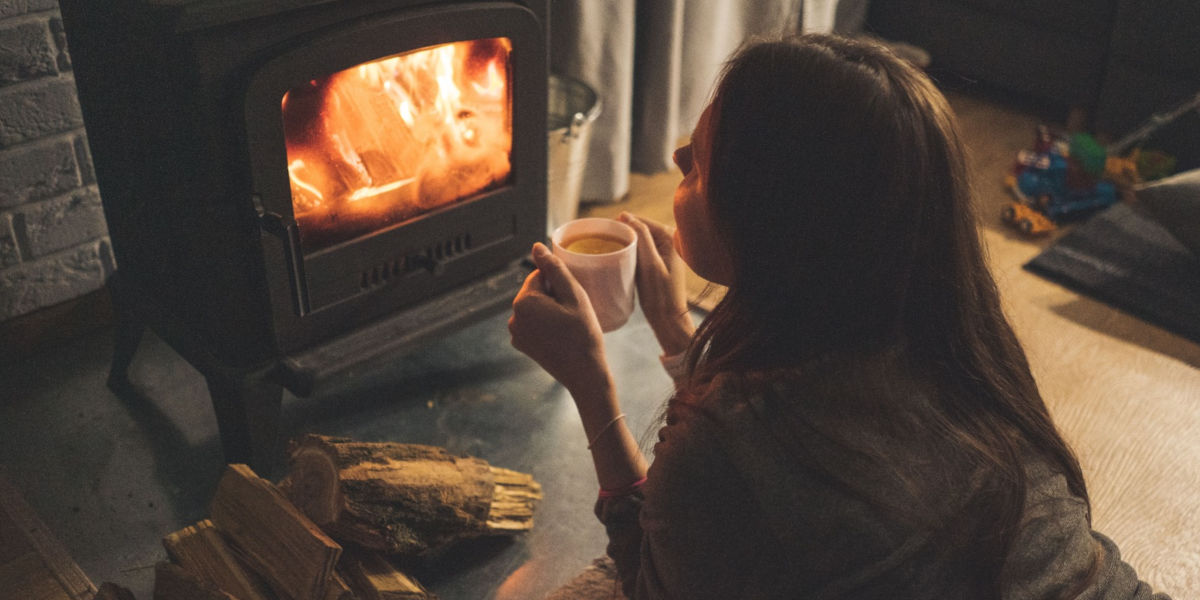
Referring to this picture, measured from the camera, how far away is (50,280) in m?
1.73

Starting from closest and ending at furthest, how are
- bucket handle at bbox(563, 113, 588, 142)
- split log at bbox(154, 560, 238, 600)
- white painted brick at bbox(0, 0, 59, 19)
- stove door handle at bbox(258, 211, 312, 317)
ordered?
1. split log at bbox(154, 560, 238, 600)
2. stove door handle at bbox(258, 211, 312, 317)
3. white painted brick at bbox(0, 0, 59, 19)
4. bucket handle at bbox(563, 113, 588, 142)

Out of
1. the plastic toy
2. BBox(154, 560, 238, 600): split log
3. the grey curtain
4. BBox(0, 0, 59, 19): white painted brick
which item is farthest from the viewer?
the plastic toy

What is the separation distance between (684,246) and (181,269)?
81cm

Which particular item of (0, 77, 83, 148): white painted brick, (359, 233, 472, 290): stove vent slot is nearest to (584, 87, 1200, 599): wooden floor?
(359, 233, 472, 290): stove vent slot

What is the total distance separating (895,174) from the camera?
2.47 feet

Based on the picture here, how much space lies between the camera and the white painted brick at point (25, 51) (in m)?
1.52

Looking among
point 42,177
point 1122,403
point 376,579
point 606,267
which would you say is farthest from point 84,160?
point 1122,403

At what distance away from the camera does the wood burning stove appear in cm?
123

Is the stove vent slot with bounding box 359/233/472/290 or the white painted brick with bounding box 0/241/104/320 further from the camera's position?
the white painted brick with bounding box 0/241/104/320

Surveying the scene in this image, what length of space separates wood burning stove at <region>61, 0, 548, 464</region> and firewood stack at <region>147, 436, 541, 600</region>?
17cm

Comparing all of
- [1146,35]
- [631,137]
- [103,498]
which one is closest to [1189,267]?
[1146,35]

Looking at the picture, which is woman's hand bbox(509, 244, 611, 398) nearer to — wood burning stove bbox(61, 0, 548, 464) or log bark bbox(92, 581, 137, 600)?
wood burning stove bbox(61, 0, 548, 464)

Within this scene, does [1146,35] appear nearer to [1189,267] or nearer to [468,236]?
[1189,267]

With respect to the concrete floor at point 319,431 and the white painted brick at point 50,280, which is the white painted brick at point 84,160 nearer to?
the white painted brick at point 50,280
